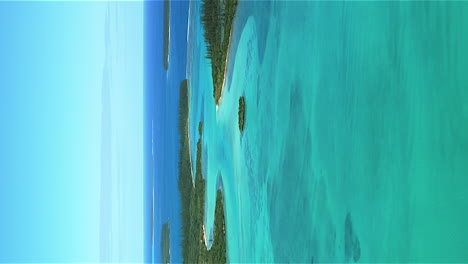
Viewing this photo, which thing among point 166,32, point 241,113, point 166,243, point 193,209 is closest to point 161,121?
point 166,32

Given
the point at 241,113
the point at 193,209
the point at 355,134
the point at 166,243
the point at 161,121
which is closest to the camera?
the point at 355,134

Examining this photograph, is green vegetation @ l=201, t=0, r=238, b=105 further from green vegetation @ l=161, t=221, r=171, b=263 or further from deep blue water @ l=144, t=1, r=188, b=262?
green vegetation @ l=161, t=221, r=171, b=263

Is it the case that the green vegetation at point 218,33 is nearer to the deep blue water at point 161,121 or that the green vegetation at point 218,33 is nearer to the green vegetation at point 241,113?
the green vegetation at point 241,113

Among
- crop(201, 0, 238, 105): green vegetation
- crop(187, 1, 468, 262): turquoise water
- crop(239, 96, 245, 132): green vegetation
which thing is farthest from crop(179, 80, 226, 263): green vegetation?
crop(201, 0, 238, 105): green vegetation

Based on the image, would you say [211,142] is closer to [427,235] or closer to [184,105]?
[184,105]

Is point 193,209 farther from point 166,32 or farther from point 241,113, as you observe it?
point 166,32

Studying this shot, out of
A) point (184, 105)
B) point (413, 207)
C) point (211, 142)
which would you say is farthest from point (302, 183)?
point (184, 105)
